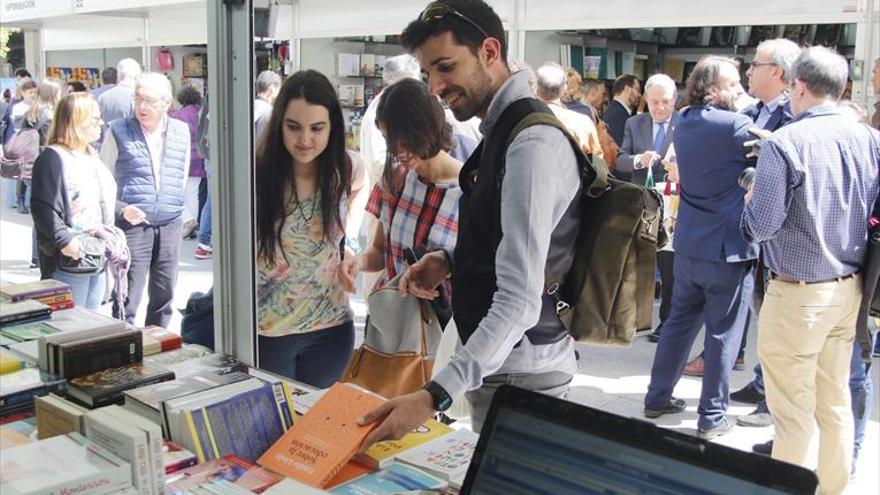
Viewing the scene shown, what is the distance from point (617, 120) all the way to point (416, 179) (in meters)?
3.86

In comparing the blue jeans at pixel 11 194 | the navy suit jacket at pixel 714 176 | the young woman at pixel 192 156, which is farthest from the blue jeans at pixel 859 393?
the blue jeans at pixel 11 194

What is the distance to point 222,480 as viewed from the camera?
1458 mm

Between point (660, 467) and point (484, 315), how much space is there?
2.67ft

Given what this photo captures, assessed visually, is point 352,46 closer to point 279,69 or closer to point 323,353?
point 279,69

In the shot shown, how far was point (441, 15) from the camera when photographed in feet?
5.63

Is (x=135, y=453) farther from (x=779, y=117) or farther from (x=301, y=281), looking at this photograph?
(x=779, y=117)

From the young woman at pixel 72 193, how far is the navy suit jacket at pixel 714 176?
2.69 metres

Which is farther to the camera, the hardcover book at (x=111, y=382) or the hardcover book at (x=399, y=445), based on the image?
the hardcover book at (x=111, y=382)

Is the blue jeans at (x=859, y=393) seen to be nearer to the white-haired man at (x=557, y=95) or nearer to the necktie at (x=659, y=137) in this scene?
the white-haired man at (x=557, y=95)

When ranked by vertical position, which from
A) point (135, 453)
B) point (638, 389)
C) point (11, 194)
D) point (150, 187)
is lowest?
point (638, 389)

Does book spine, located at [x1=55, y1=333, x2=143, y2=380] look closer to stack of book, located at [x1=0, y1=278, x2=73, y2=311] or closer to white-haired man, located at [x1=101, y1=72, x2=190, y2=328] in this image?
stack of book, located at [x1=0, y1=278, x2=73, y2=311]

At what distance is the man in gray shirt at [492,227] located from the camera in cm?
162

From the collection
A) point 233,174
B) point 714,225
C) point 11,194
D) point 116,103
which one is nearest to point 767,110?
point 714,225

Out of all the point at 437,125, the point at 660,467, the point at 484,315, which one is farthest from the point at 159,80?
the point at 660,467
